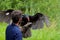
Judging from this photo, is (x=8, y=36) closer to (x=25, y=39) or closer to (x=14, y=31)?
(x=14, y=31)

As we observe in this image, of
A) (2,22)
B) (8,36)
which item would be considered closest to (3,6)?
(2,22)

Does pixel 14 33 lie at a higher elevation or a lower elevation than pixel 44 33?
higher

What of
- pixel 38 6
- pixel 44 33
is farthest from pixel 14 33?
pixel 38 6

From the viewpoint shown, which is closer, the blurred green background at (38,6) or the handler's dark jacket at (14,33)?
the handler's dark jacket at (14,33)

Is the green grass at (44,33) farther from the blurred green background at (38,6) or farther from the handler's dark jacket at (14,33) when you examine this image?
the handler's dark jacket at (14,33)

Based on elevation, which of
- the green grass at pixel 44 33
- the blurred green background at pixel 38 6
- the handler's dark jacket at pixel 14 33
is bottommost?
the blurred green background at pixel 38 6

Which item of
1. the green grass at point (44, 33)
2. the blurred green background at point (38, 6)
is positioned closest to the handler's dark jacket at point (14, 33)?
the green grass at point (44, 33)

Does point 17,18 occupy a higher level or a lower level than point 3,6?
higher

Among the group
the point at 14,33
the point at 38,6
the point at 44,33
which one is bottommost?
the point at 38,6

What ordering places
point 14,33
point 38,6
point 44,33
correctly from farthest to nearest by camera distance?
1. point 38,6
2. point 44,33
3. point 14,33

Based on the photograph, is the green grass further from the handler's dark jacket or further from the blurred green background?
the handler's dark jacket

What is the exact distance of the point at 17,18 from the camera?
21.6 feet

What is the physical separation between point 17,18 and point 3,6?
310 inches

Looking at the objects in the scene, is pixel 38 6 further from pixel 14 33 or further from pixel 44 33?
pixel 14 33
